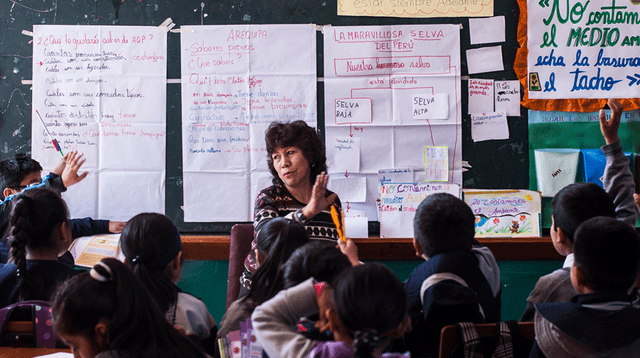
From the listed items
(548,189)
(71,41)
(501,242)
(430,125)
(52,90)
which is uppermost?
(71,41)

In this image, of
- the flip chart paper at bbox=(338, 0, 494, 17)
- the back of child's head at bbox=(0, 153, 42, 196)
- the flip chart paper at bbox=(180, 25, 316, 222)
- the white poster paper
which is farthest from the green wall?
the flip chart paper at bbox=(338, 0, 494, 17)

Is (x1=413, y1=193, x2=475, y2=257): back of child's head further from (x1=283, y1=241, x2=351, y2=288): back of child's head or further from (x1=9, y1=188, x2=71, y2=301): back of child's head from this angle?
(x1=9, y1=188, x2=71, y2=301): back of child's head

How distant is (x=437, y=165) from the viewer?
2643mm

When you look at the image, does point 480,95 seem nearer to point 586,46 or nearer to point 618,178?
point 586,46

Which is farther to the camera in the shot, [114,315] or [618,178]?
[618,178]

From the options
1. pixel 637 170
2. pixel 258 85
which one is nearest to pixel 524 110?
pixel 637 170

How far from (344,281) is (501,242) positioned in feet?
6.10

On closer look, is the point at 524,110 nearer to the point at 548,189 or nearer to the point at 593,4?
the point at 548,189

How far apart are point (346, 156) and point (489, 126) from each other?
2.62 feet

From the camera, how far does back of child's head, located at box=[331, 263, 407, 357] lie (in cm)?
90

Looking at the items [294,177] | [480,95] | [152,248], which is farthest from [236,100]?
[152,248]

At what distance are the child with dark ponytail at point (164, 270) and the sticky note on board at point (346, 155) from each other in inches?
52.7

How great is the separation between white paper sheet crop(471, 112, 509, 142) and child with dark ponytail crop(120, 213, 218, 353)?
1.80m

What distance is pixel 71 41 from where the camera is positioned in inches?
108
